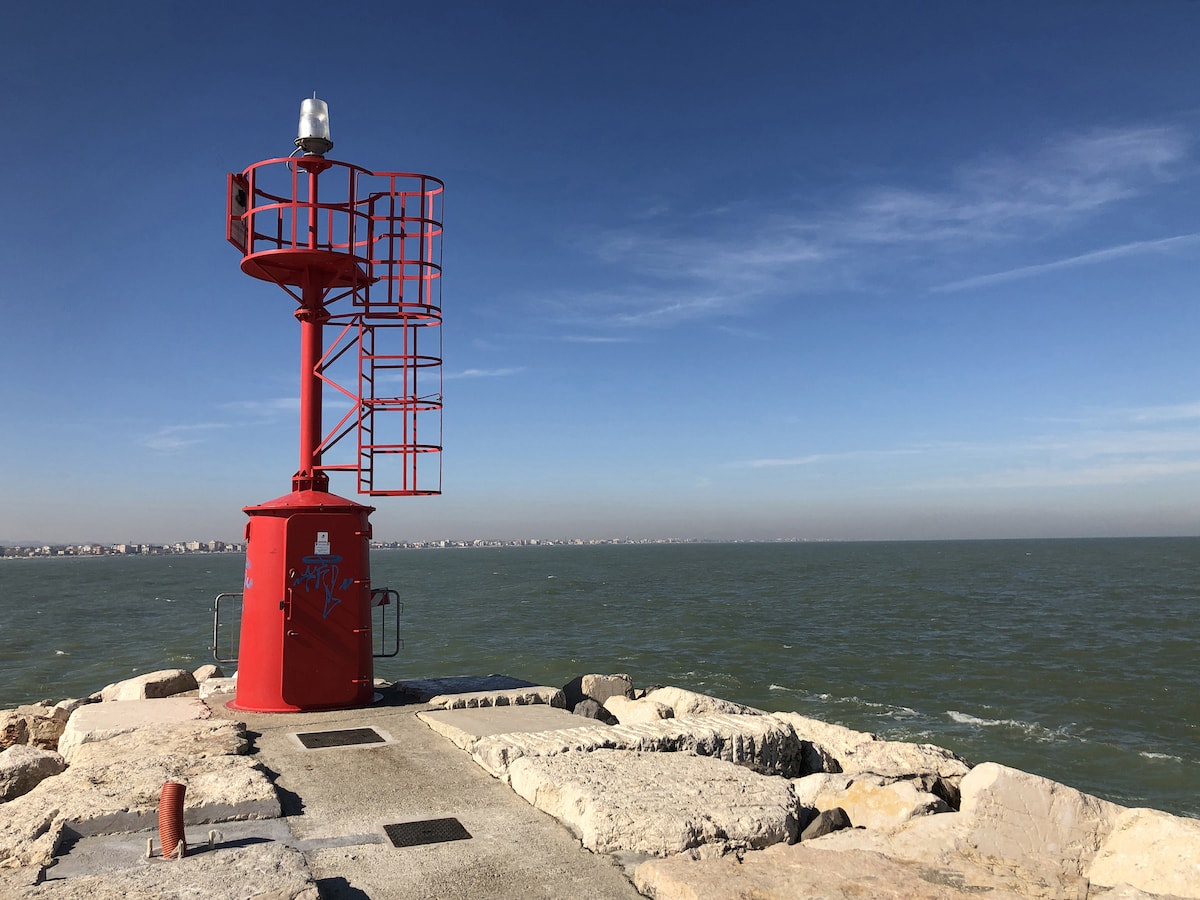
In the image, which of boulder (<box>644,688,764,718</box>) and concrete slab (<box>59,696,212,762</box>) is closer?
concrete slab (<box>59,696,212,762</box>)

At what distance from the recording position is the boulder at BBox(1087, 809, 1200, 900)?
5336mm

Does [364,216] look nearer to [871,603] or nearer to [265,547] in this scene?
[265,547]

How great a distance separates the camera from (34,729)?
400 inches

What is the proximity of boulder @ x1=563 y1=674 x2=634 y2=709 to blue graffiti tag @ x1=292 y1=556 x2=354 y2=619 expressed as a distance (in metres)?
3.54

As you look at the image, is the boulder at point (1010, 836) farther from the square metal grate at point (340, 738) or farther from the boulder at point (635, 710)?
the square metal grate at point (340, 738)

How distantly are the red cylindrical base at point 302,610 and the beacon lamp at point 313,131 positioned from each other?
12.4 ft

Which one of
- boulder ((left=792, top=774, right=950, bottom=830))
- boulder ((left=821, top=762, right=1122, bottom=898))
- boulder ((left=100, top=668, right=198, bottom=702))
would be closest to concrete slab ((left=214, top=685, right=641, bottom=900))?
boulder ((left=821, top=762, right=1122, bottom=898))

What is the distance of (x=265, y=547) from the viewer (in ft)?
31.9

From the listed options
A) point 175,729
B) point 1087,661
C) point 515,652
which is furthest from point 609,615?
point 175,729

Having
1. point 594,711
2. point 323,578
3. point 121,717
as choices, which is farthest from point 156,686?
point 594,711

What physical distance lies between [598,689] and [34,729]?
6.52 meters

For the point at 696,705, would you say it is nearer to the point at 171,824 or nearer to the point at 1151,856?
the point at 1151,856

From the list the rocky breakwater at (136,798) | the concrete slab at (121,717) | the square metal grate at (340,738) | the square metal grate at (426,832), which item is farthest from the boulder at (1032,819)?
the concrete slab at (121,717)

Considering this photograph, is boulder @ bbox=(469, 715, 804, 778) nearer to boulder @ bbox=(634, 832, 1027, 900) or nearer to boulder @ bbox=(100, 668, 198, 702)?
boulder @ bbox=(634, 832, 1027, 900)
